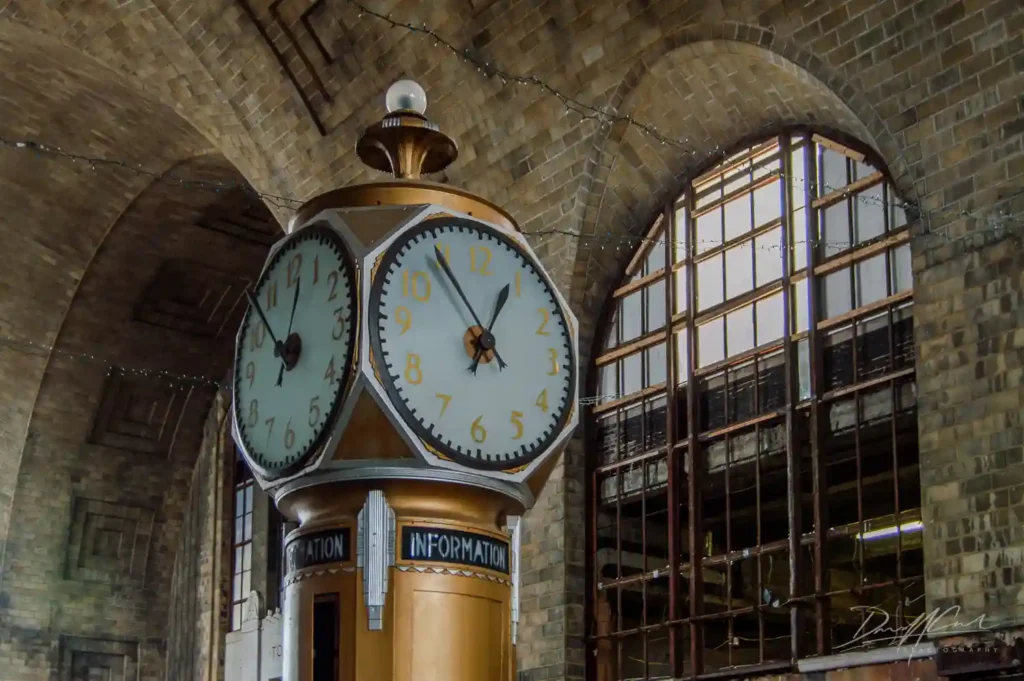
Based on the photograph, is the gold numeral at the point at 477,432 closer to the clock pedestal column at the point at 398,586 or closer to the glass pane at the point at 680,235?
the clock pedestal column at the point at 398,586

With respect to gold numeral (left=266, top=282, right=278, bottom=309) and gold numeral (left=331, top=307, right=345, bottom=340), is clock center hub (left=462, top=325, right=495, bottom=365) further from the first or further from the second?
gold numeral (left=266, top=282, right=278, bottom=309)

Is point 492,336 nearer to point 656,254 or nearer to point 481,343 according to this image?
point 481,343

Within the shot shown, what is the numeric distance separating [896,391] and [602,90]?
3346 mm

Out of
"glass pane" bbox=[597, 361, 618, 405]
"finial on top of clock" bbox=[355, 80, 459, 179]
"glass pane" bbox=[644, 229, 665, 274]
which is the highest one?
"glass pane" bbox=[644, 229, 665, 274]

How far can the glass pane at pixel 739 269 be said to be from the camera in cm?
1095

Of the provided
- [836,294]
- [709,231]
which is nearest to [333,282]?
[836,294]

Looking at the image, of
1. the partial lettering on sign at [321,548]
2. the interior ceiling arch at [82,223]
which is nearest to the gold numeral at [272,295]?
the partial lettering on sign at [321,548]

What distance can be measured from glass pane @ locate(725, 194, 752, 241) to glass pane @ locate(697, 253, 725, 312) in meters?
0.20

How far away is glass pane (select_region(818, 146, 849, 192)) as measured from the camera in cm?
1041

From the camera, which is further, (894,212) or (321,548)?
(894,212)

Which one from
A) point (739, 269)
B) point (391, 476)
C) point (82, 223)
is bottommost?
point (391, 476)

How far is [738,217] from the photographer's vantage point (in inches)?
440

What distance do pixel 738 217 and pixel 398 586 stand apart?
8452mm

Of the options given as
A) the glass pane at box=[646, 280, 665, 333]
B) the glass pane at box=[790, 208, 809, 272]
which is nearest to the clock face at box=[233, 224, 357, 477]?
the glass pane at box=[790, 208, 809, 272]
